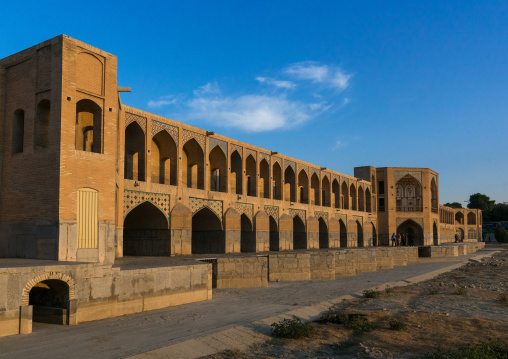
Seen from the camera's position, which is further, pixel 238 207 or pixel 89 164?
pixel 238 207

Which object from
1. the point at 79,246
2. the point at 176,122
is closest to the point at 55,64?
the point at 79,246

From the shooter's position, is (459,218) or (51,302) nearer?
(51,302)

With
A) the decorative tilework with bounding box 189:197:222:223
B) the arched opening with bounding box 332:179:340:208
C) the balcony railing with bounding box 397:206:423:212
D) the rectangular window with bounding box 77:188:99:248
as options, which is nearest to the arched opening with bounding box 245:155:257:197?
the decorative tilework with bounding box 189:197:222:223

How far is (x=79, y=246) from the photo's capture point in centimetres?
1142

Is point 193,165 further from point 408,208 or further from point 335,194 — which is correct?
point 408,208

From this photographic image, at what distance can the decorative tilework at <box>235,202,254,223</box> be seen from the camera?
2131 centimetres

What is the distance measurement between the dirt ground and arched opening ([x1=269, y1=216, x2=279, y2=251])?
10400mm

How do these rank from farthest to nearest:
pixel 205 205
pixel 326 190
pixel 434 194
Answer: pixel 434 194 < pixel 326 190 < pixel 205 205

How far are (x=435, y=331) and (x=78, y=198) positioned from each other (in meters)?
8.68

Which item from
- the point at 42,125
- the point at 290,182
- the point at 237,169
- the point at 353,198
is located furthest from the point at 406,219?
the point at 42,125

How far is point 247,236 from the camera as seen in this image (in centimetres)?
2231

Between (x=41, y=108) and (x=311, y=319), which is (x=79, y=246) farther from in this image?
(x=311, y=319)

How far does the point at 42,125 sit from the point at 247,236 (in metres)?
12.2

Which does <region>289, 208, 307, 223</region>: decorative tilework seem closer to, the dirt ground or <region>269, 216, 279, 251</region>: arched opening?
<region>269, 216, 279, 251</region>: arched opening
